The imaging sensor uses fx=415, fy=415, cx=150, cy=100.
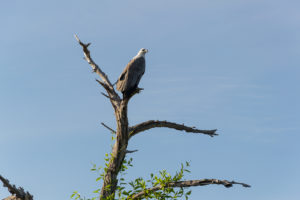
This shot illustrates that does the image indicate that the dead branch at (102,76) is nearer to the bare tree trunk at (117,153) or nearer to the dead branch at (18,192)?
the bare tree trunk at (117,153)

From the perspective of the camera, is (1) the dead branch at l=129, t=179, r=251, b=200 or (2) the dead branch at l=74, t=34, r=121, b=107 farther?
(2) the dead branch at l=74, t=34, r=121, b=107

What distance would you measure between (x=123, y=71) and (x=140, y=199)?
14.2 ft

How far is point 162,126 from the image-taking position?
43.0 feet

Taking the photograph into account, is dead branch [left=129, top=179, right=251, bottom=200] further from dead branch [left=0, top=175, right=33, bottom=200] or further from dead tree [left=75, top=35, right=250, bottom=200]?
dead branch [left=0, top=175, right=33, bottom=200]

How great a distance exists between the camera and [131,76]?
13.3 metres

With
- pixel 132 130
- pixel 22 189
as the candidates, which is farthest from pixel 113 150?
pixel 22 189

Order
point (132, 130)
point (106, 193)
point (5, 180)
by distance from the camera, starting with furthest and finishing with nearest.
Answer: point (132, 130) < point (106, 193) < point (5, 180)

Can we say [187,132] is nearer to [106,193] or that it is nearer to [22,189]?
[106,193]

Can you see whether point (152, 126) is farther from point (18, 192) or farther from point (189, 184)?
point (18, 192)

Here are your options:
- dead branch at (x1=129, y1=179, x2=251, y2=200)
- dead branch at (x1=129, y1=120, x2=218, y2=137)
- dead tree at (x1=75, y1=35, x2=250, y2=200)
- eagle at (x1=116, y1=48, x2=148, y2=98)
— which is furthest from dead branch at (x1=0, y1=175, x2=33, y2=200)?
eagle at (x1=116, y1=48, x2=148, y2=98)

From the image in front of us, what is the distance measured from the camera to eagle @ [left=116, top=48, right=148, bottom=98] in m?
12.7

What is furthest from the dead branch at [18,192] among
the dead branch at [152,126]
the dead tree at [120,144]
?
the dead branch at [152,126]

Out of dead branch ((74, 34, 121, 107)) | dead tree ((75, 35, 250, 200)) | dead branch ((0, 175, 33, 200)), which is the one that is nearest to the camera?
dead branch ((0, 175, 33, 200))

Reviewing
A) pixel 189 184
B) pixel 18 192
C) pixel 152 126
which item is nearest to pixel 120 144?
pixel 152 126
